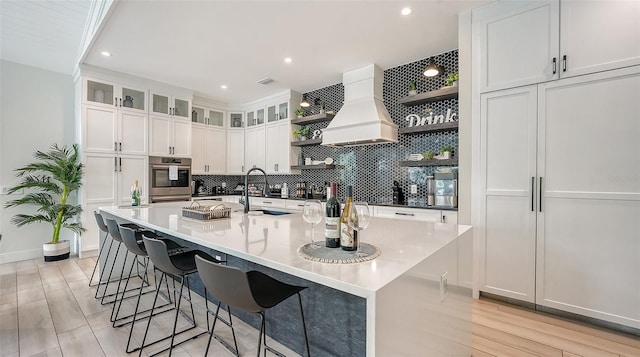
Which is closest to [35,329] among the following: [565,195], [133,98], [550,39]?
[133,98]

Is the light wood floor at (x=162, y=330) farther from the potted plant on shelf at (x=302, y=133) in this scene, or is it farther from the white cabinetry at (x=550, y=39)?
the potted plant on shelf at (x=302, y=133)

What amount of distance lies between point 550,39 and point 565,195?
126 centimetres

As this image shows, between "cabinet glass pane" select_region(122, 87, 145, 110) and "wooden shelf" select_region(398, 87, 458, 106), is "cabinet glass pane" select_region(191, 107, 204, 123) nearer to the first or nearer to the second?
"cabinet glass pane" select_region(122, 87, 145, 110)

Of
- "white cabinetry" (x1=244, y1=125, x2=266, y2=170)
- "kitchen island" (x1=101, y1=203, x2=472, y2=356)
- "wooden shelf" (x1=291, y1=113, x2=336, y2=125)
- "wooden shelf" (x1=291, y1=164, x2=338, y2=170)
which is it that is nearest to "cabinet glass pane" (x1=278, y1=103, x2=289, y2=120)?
"wooden shelf" (x1=291, y1=113, x2=336, y2=125)

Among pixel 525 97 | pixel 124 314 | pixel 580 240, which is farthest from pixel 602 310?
pixel 124 314

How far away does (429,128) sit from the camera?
3371 millimetres

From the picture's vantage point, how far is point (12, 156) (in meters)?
3.84

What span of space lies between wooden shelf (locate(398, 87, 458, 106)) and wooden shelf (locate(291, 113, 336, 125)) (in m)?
1.26

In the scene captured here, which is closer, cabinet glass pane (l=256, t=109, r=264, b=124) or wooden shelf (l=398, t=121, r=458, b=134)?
wooden shelf (l=398, t=121, r=458, b=134)

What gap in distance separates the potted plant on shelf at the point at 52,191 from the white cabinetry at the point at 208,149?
1.71m

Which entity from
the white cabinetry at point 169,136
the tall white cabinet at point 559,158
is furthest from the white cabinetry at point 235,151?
the tall white cabinet at point 559,158

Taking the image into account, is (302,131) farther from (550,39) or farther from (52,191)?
(52,191)

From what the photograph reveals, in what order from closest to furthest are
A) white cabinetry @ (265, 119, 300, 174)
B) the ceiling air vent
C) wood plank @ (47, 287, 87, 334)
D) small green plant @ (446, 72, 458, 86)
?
wood plank @ (47, 287, 87, 334) → small green plant @ (446, 72, 458, 86) → the ceiling air vent → white cabinetry @ (265, 119, 300, 174)

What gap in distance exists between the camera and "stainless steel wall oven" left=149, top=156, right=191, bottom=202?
450 cm
